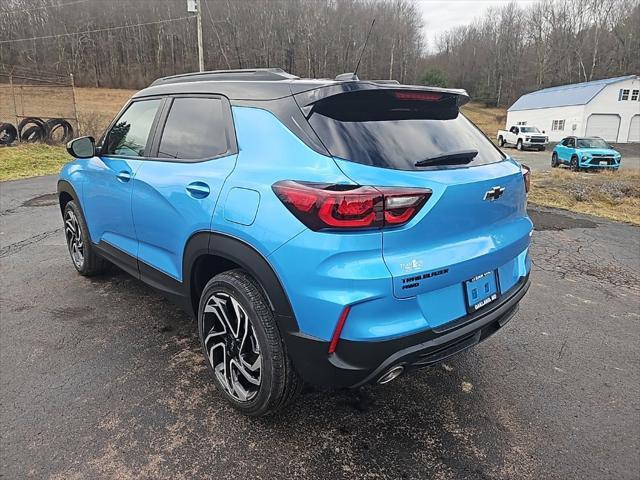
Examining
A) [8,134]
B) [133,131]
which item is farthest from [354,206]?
[8,134]

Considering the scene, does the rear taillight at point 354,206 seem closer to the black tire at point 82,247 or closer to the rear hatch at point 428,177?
the rear hatch at point 428,177

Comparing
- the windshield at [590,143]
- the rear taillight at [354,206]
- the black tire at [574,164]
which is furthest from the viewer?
the windshield at [590,143]

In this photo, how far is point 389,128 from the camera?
2172mm

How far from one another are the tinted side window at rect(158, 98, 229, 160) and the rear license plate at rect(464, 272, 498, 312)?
1.45m

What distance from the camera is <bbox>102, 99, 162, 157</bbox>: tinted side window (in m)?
3.16

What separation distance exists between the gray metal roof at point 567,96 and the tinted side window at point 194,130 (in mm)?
42936

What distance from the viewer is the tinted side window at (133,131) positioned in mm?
3156

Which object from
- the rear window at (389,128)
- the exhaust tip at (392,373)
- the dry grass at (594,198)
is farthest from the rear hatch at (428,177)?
the dry grass at (594,198)

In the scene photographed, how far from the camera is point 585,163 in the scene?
60.3 ft

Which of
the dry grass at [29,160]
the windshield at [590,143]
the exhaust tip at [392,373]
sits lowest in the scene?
the windshield at [590,143]

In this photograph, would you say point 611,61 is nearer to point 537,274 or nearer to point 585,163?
point 585,163

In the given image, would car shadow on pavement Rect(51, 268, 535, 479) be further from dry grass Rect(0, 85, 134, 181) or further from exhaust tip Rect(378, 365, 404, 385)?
dry grass Rect(0, 85, 134, 181)

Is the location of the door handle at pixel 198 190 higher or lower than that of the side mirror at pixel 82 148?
lower

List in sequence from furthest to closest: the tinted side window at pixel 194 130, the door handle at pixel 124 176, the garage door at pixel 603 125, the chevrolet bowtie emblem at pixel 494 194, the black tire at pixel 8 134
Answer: the garage door at pixel 603 125, the black tire at pixel 8 134, the door handle at pixel 124 176, the tinted side window at pixel 194 130, the chevrolet bowtie emblem at pixel 494 194
